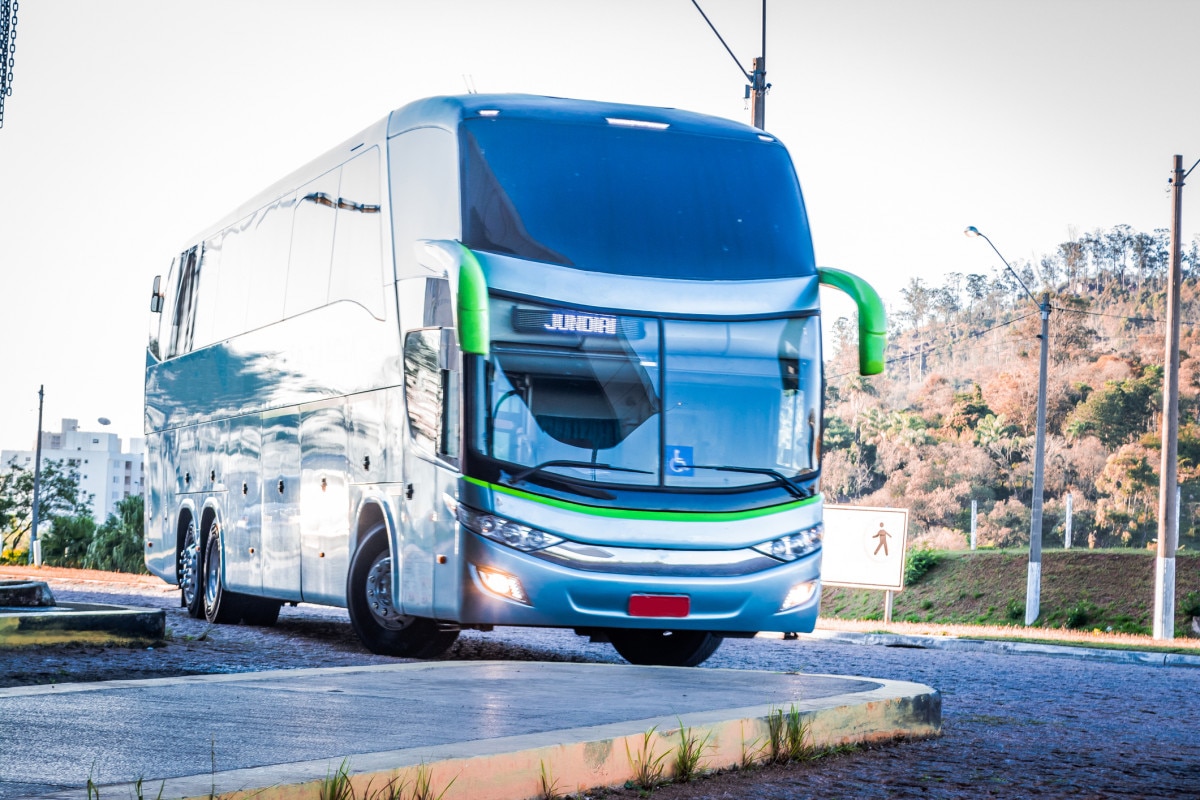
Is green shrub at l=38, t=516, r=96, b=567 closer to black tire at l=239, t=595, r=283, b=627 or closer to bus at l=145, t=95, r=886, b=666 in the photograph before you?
black tire at l=239, t=595, r=283, b=627

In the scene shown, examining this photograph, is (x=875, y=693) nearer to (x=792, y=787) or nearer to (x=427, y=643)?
(x=792, y=787)

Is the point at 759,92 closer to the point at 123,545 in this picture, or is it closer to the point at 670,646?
the point at 670,646

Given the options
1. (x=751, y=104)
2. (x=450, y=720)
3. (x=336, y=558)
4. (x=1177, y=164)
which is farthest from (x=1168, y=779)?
(x=1177, y=164)

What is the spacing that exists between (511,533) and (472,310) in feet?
5.18

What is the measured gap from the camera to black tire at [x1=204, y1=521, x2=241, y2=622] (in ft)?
55.2

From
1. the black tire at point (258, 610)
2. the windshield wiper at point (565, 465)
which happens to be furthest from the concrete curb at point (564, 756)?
the black tire at point (258, 610)

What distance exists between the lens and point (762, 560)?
11539 mm

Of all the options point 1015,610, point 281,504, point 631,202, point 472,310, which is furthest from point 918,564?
point 472,310

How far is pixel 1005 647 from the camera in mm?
20609

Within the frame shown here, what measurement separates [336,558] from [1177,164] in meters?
19.5

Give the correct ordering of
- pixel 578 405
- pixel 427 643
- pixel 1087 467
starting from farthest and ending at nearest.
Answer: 1. pixel 1087 467
2. pixel 427 643
3. pixel 578 405

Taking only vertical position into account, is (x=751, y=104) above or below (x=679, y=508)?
above

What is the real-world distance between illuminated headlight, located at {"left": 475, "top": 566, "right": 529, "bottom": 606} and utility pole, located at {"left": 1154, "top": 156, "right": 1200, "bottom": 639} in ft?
58.5

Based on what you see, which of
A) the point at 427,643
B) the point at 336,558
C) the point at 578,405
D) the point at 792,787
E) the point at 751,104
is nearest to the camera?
the point at 792,787
